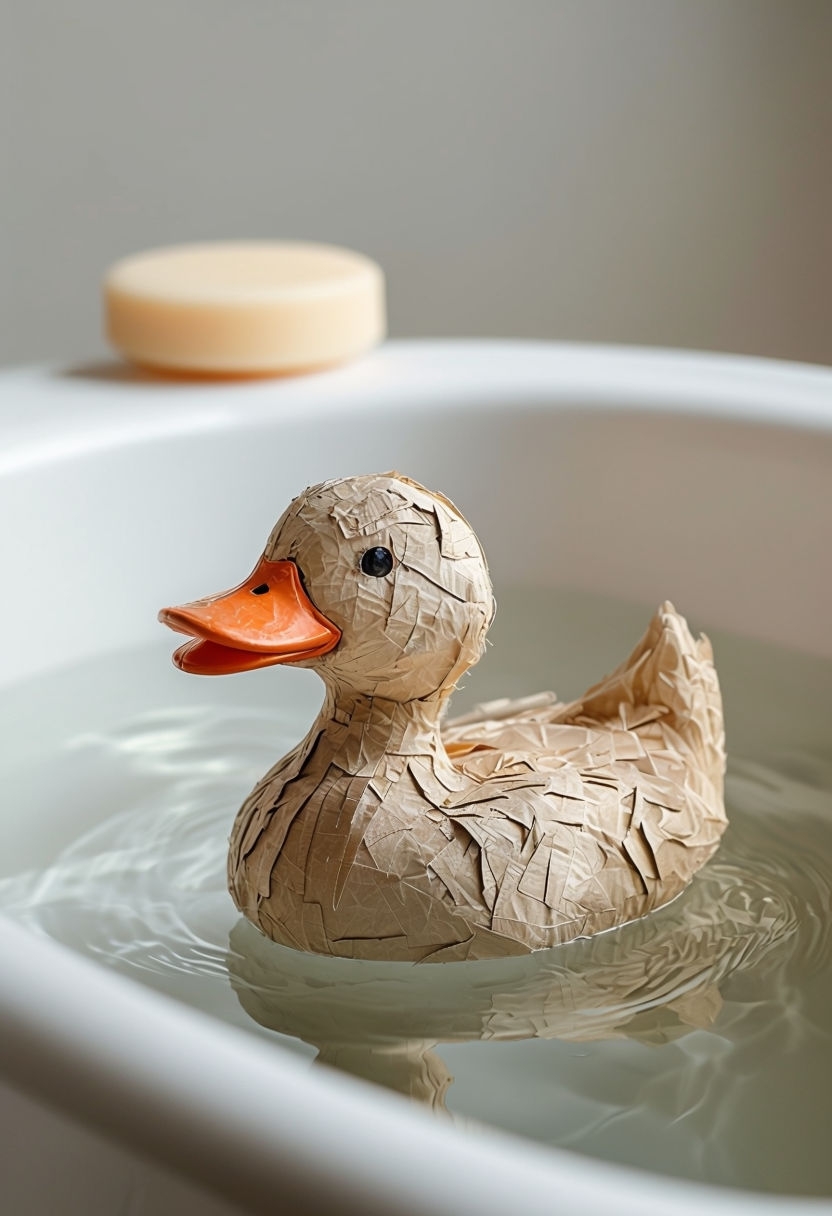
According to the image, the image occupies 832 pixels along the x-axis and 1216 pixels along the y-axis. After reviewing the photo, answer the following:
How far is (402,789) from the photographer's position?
2.49ft

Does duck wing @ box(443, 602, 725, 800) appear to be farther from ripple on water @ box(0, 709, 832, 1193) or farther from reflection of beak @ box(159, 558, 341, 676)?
reflection of beak @ box(159, 558, 341, 676)

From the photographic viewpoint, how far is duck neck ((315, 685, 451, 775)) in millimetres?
761

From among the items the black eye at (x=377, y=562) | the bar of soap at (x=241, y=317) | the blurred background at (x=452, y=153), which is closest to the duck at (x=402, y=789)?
the black eye at (x=377, y=562)

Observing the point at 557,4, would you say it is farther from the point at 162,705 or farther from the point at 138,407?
the point at 162,705

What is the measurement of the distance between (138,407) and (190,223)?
115cm

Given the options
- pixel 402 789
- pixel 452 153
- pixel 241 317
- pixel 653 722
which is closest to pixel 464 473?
pixel 241 317

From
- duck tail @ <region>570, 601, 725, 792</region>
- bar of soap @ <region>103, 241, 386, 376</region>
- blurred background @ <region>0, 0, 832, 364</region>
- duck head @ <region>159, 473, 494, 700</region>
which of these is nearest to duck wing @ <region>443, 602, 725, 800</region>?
duck tail @ <region>570, 601, 725, 792</region>

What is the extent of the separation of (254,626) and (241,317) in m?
0.72

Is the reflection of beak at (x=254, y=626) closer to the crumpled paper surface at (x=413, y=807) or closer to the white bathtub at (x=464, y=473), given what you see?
the crumpled paper surface at (x=413, y=807)

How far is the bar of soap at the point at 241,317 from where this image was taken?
1333mm

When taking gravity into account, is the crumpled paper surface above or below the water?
above

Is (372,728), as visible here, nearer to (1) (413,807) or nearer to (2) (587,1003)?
(1) (413,807)

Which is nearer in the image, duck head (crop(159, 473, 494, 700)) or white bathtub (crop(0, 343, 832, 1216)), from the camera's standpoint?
duck head (crop(159, 473, 494, 700))

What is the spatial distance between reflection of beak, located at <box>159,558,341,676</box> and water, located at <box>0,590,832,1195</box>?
194 mm
